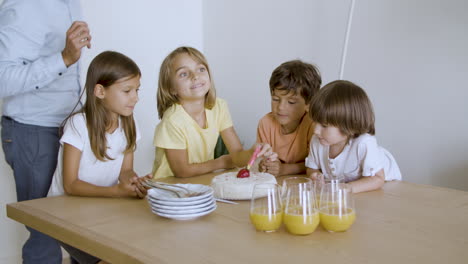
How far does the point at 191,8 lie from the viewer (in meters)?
3.77

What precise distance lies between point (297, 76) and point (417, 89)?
92 cm

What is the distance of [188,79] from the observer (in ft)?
6.95

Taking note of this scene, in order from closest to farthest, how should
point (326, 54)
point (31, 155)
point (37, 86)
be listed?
point (37, 86) → point (31, 155) → point (326, 54)

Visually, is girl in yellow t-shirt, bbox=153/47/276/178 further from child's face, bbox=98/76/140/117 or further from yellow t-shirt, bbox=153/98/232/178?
child's face, bbox=98/76/140/117

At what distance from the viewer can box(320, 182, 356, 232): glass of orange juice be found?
1.16 m

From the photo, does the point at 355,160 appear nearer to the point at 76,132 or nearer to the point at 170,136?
the point at 170,136

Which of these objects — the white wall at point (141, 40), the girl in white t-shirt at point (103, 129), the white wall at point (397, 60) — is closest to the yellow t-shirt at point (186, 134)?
the girl in white t-shirt at point (103, 129)

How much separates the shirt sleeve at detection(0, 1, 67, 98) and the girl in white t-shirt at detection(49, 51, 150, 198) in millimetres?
153

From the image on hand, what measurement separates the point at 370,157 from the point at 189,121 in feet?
2.65

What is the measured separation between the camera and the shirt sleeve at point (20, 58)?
1.79 m

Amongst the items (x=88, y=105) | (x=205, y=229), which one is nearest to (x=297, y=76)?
(x=88, y=105)

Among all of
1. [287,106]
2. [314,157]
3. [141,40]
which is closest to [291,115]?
[287,106]

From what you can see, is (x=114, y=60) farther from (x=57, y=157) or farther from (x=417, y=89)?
(x=417, y=89)

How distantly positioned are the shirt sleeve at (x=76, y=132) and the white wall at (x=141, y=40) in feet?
4.20
